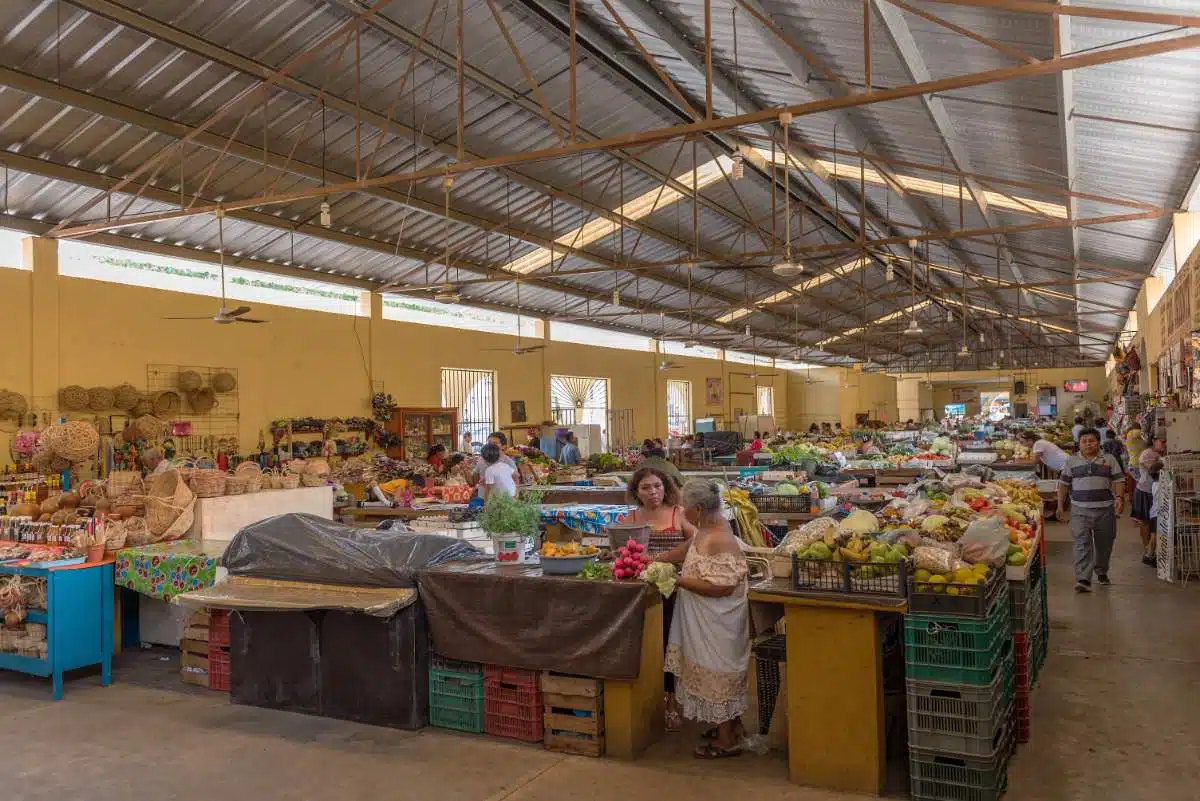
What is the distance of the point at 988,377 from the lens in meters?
37.2

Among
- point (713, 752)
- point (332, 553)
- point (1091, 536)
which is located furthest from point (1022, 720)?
point (1091, 536)

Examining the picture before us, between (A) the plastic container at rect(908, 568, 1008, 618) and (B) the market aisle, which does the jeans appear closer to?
(B) the market aisle

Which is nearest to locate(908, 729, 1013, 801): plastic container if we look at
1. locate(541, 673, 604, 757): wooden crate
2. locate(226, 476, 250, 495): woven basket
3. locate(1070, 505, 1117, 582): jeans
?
locate(541, 673, 604, 757): wooden crate

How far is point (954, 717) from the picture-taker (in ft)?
11.6

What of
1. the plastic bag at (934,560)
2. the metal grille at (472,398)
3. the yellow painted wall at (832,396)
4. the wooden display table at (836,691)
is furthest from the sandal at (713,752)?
the yellow painted wall at (832,396)

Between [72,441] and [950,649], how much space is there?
330 inches

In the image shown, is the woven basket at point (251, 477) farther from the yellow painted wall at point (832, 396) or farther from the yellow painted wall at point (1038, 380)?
the yellow painted wall at point (832, 396)

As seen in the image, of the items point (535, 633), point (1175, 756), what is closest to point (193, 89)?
point (535, 633)

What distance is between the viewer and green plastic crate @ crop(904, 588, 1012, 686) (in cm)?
352

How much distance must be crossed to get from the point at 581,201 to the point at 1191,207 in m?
7.81

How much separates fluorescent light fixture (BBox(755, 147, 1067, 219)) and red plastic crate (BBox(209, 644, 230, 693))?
8.49 m

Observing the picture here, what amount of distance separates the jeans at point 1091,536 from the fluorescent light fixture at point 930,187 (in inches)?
186

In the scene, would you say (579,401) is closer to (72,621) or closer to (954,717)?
(72,621)

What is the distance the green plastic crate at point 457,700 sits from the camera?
459 centimetres
